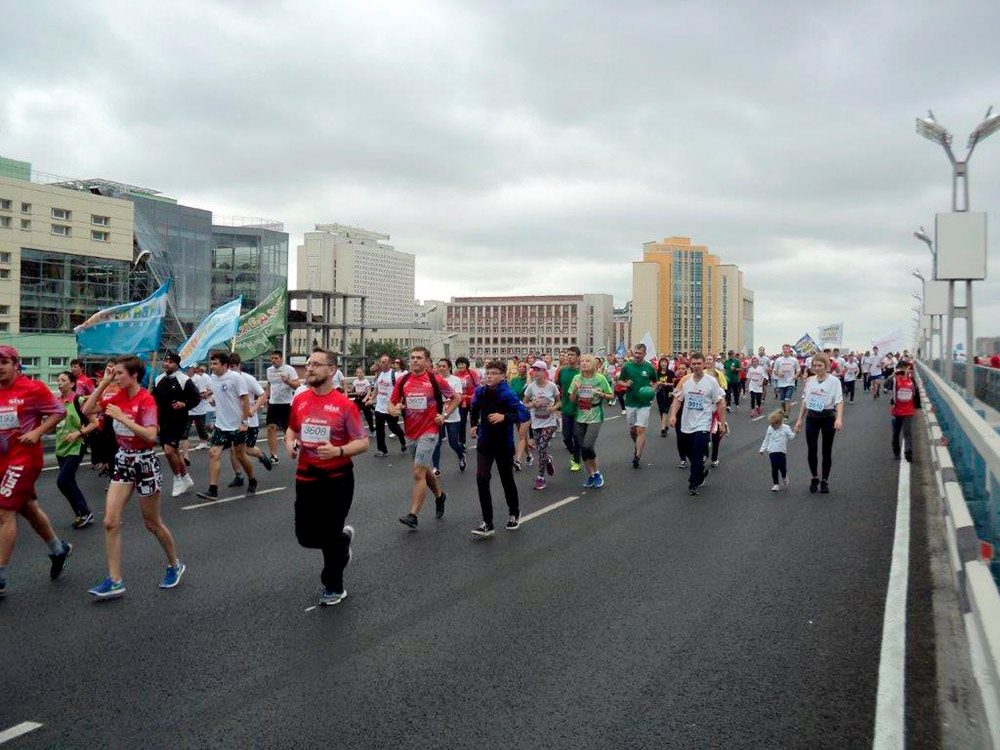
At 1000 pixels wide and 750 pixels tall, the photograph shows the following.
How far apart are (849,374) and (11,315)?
6039 cm

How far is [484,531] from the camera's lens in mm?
8234

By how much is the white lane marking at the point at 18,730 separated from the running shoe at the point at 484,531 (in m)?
4.60

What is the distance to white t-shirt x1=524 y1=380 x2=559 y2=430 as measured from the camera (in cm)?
1190

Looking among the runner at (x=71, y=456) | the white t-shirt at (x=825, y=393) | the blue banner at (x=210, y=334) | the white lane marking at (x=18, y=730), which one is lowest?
the white lane marking at (x=18, y=730)

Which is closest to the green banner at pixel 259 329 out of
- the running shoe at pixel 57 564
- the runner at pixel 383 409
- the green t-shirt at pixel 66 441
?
the runner at pixel 383 409

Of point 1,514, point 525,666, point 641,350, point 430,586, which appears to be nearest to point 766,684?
point 525,666

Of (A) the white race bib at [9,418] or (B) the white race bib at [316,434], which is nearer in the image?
(B) the white race bib at [316,434]

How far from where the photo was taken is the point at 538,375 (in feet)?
40.0

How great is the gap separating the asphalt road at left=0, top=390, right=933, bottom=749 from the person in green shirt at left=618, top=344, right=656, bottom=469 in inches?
161

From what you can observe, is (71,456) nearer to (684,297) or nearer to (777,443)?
(777,443)

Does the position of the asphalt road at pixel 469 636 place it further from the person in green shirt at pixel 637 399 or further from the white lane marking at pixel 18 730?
the person in green shirt at pixel 637 399

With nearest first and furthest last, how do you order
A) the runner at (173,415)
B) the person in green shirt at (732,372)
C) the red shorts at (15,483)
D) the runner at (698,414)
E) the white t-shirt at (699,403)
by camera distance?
the red shorts at (15,483), the runner at (173,415), the runner at (698,414), the white t-shirt at (699,403), the person in green shirt at (732,372)

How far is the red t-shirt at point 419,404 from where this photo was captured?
8914 millimetres

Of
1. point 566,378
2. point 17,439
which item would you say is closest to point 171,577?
point 17,439
